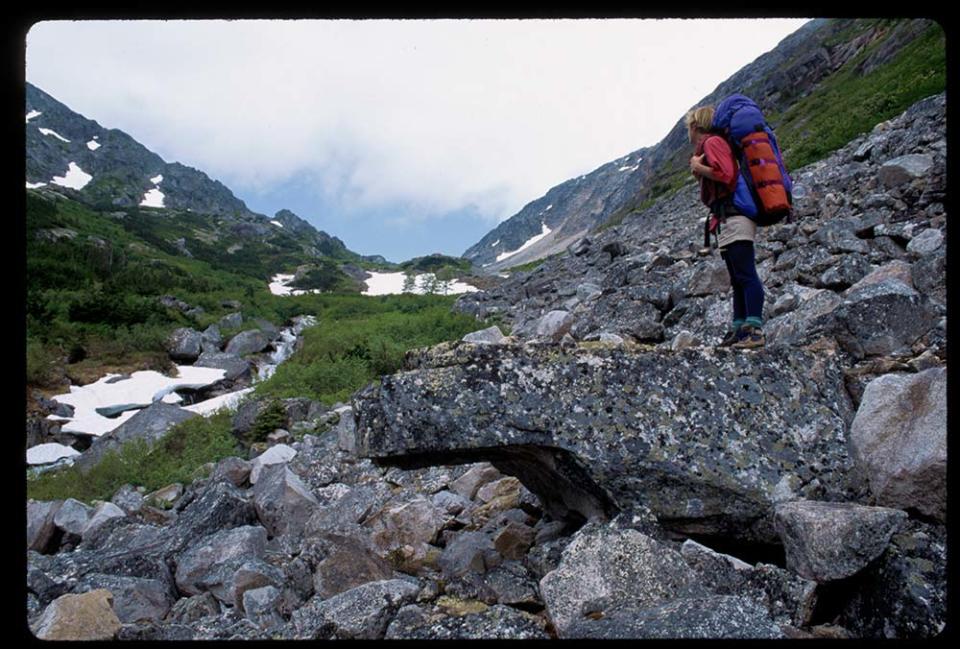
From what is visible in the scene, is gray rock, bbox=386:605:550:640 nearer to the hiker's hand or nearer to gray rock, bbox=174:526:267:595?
gray rock, bbox=174:526:267:595

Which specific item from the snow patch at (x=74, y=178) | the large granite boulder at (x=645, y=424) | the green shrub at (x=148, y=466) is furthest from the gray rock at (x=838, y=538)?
the snow patch at (x=74, y=178)

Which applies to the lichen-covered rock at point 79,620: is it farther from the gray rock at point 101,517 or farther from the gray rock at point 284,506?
the gray rock at point 101,517

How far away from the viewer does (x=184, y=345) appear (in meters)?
26.5

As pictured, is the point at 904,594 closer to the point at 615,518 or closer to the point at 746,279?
the point at 615,518

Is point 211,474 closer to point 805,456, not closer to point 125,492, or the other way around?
point 125,492

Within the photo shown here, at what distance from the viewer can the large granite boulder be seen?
3.31m

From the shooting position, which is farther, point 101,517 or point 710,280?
point 710,280

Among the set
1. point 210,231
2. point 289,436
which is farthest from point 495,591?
point 210,231

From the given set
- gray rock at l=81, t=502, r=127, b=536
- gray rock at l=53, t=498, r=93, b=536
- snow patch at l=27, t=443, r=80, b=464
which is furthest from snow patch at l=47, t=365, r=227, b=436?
gray rock at l=81, t=502, r=127, b=536

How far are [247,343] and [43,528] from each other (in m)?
22.1

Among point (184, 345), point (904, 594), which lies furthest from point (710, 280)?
point (184, 345)

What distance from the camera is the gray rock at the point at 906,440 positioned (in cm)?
274

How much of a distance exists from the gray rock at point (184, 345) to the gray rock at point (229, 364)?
0.52 metres

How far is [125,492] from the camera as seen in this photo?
1022cm
